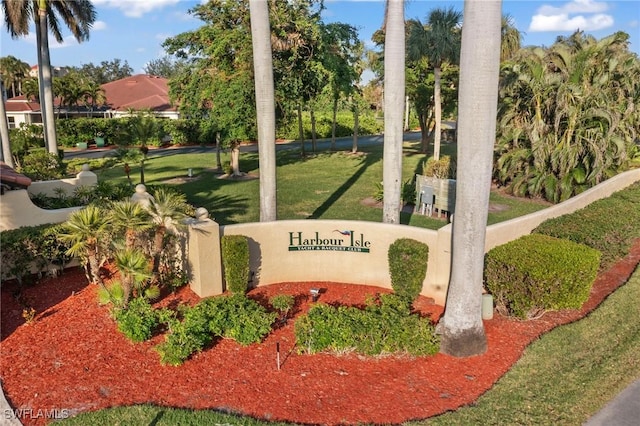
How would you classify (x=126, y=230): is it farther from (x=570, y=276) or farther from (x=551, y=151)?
(x=551, y=151)

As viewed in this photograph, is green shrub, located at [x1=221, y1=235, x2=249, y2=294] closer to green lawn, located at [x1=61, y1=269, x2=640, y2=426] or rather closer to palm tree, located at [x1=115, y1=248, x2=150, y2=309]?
palm tree, located at [x1=115, y1=248, x2=150, y2=309]

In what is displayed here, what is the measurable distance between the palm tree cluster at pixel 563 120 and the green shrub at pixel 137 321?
14.7 metres

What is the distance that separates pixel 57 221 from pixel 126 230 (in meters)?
3.37

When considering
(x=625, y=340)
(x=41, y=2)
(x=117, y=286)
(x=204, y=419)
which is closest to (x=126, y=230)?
(x=117, y=286)

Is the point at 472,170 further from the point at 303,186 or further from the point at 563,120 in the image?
the point at 303,186

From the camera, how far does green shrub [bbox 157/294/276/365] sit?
7034 millimetres

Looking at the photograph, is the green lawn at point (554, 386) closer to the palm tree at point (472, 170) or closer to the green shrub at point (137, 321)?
the palm tree at point (472, 170)

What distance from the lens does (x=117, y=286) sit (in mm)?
8234

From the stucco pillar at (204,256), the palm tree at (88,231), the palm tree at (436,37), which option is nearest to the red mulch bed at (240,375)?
the palm tree at (88,231)

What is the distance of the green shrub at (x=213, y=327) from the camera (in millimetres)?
7034

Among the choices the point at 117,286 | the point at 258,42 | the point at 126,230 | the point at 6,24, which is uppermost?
the point at 6,24

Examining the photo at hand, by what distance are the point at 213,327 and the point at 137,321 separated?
1.21m

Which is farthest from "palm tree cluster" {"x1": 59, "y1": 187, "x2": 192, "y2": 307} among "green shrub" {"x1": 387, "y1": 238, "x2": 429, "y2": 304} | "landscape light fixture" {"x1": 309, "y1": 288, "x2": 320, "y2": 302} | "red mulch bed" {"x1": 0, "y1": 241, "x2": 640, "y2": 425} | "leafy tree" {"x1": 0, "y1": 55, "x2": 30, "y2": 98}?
"leafy tree" {"x1": 0, "y1": 55, "x2": 30, "y2": 98}

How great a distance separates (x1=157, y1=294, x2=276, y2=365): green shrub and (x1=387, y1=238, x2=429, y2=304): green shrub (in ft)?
8.63
